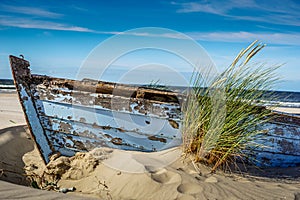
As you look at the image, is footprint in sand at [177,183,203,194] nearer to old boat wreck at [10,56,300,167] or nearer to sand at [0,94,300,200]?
sand at [0,94,300,200]

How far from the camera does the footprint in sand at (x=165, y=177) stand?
2694 millimetres

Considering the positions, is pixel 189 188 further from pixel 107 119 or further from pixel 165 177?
pixel 107 119

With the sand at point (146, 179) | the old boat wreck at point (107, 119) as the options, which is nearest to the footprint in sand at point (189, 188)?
the sand at point (146, 179)

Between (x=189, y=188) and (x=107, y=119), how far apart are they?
4.52 ft

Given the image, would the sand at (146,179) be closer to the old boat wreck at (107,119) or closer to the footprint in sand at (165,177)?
the footprint in sand at (165,177)

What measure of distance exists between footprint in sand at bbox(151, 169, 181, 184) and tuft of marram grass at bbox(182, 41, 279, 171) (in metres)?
0.47

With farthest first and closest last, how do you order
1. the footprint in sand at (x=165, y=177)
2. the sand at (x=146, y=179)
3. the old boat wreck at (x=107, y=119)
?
the old boat wreck at (x=107, y=119)
the footprint in sand at (x=165, y=177)
the sand at (x=146, y=179)

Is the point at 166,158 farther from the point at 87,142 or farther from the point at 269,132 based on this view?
the point at 269,132

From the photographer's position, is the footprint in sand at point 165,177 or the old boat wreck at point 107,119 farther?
the old boat wreck at point 107,119

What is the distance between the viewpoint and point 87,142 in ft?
12.0

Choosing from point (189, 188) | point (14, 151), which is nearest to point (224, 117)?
point (189, 188)

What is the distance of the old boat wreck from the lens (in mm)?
3406

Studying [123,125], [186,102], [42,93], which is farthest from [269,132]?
[42,93]

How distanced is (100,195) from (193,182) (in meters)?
0.87
